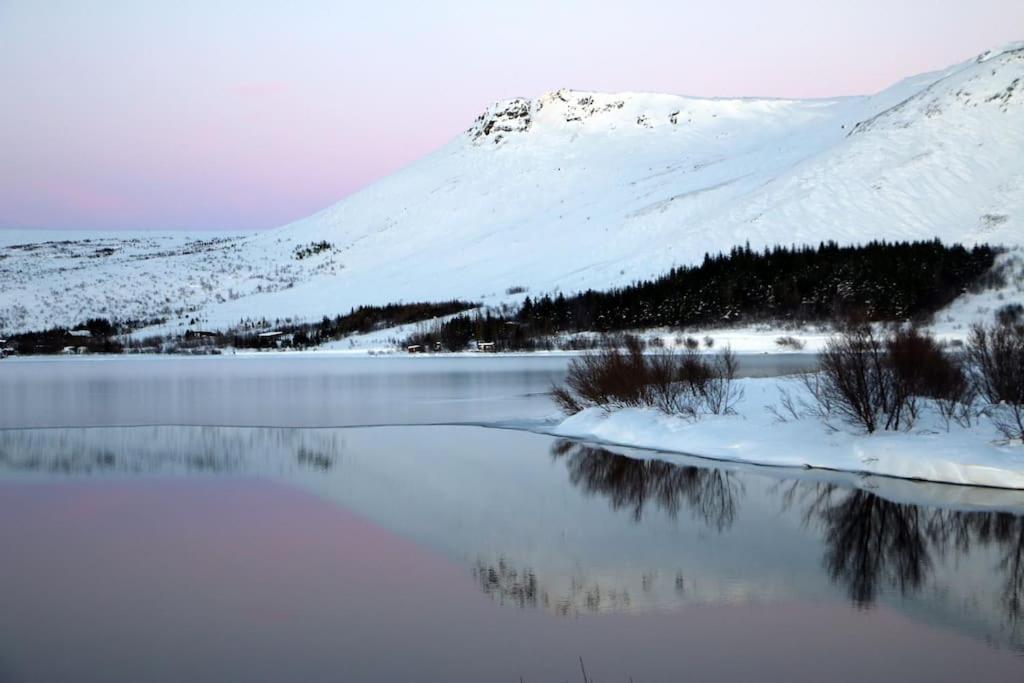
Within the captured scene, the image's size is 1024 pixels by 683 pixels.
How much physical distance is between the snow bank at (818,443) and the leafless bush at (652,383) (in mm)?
397

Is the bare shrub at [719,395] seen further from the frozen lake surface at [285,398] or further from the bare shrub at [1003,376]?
the frozen lake surface at [285,398]

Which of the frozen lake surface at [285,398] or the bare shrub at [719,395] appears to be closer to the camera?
the bare shrub at [719,395]

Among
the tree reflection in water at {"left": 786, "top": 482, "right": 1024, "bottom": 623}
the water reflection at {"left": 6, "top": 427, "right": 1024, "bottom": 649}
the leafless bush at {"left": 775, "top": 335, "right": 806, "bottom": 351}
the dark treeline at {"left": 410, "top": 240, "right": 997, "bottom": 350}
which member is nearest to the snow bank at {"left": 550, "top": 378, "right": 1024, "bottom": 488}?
the water reflection at {"left": 6, "top": 427, "right": 1024, "bottom": 649}

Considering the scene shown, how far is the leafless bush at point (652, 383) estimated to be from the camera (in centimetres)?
2309

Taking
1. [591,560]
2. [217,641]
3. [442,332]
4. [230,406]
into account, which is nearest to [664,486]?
[591,560]

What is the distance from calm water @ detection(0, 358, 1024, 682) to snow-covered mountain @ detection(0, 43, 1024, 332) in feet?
264

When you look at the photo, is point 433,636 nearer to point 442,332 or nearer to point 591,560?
point 591,560

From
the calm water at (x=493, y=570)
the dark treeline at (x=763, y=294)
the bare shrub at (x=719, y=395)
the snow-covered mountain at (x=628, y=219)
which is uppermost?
the snow-covered mountain at (x=628, y=219)

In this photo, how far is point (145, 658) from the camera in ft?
28.1

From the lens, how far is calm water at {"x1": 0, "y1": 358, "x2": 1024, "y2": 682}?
8484 mm

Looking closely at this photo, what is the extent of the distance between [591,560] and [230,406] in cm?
2468

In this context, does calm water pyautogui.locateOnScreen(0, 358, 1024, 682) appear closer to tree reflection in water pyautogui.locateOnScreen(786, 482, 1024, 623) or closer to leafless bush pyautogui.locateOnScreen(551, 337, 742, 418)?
tree reflection in water pyautogui.locateOnScreen(786, 482, 1024, 623)

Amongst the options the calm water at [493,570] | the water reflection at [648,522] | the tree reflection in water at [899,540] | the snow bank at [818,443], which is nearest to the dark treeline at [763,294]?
the snow bank at [818,443]

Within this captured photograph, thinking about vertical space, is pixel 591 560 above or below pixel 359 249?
below
